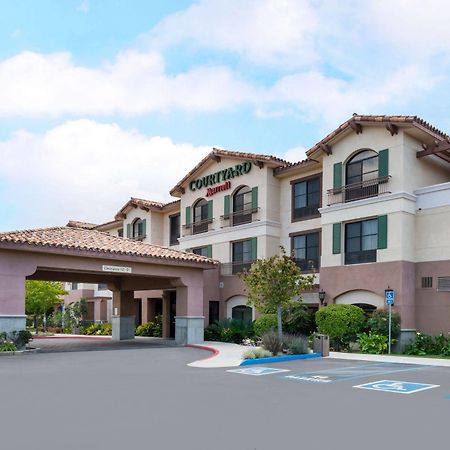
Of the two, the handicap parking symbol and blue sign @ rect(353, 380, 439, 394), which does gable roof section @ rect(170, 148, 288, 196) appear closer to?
the handicap parking symbol

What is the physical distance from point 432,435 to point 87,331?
125 feet

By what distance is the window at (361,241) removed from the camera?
26.2m

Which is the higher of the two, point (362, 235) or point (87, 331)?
point (362, 235)

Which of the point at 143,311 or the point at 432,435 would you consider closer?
the point at 432,435

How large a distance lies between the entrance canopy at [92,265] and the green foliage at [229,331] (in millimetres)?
1888

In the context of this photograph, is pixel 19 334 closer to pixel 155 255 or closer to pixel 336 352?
pixel 155 255

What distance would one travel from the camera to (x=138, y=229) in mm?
43094

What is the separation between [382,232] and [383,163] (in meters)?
3.24

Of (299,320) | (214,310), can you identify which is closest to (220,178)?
(214,310)

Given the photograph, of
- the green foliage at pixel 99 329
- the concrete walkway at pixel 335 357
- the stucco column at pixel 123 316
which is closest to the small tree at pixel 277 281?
the concrete walkway at pixel 335 357

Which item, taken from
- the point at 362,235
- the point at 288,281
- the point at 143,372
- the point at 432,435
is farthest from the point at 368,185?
the point at 432,435

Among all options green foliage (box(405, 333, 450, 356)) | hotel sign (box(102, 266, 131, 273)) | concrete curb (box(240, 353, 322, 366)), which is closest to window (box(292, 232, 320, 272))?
green foliage (box(405, 333, 450, 356))

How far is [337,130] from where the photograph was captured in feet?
90.2

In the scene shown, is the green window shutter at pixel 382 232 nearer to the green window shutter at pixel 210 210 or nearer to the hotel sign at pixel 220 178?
the hotel sign at pixel 220 178
